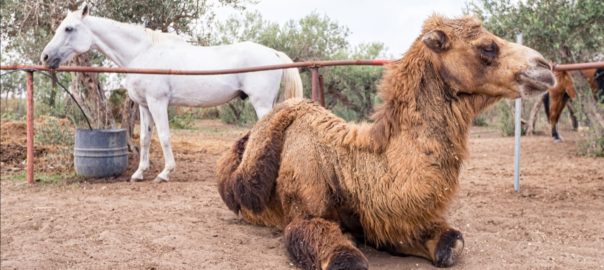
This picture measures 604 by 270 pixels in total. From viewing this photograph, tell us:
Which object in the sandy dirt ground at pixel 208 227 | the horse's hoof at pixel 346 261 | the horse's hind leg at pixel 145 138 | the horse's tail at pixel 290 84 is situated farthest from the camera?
the horse's hind leg at pixel 145 138

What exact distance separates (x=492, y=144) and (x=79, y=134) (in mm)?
8308

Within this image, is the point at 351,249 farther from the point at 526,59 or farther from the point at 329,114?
the point at 526,59

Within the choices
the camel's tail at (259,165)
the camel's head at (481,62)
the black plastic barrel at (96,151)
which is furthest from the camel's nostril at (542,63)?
the black plastic barrel at (96,151)

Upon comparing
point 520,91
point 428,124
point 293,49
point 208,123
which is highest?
point 293,49

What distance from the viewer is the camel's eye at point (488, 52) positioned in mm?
2869

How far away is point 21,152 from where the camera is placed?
8.85 meters

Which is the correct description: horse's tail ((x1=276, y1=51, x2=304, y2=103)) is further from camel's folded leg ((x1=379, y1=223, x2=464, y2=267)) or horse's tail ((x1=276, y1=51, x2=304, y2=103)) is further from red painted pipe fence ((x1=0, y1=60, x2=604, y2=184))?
camel's folded leg ((x1=379, y1=223, x2=464, y2=267))

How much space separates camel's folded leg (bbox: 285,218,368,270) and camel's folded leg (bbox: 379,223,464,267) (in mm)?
449

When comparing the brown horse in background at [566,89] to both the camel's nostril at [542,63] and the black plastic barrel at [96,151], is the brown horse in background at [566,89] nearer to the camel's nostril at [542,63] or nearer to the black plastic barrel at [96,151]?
the camel's nostril at [542,63]

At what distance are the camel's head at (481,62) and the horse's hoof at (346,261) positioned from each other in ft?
3.40

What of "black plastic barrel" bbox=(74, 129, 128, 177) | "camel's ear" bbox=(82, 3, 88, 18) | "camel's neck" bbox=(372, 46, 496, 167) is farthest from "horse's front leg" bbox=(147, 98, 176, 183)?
"camel's neck" bbox=(372, 46, 496, 167)

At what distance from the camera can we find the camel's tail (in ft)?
11.1

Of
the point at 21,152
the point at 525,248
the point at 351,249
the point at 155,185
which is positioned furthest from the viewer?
the point at 21,152

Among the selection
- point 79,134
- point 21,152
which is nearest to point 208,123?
point 21,152
